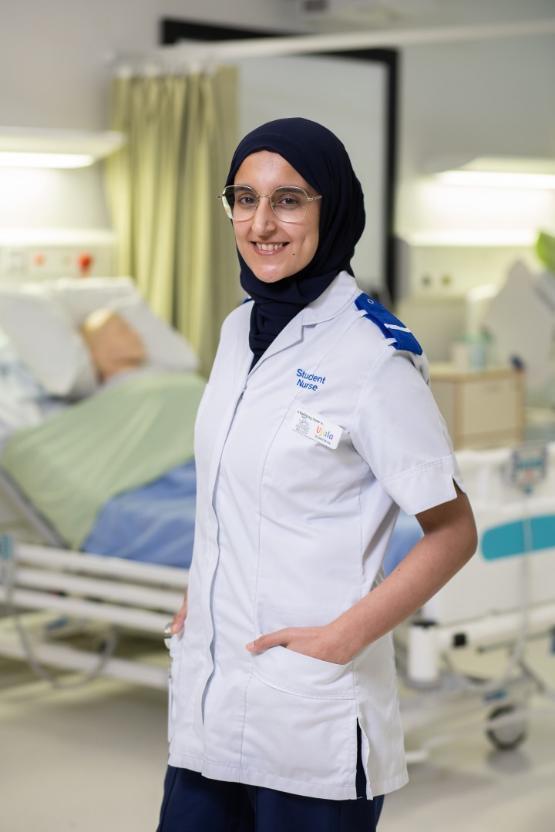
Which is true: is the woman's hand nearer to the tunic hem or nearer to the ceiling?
the tunic hem

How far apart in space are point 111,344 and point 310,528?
2851 millimetres

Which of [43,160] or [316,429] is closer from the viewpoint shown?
[316,429]

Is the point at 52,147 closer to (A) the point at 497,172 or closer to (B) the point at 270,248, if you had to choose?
(A) the point at 497,172

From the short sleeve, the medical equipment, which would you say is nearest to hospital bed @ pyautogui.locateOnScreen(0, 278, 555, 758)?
the medical equipment

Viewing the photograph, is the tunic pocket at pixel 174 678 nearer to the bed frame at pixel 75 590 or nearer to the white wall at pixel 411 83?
the bed frame at pixel 75 590

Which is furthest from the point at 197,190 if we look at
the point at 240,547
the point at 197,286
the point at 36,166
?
the point at 240,547

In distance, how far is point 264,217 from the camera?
5.14 feet

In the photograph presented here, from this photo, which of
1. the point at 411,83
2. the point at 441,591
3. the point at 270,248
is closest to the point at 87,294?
the point at 441,591

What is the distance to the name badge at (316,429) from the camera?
1524mm

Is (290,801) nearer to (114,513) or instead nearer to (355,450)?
(355,450)

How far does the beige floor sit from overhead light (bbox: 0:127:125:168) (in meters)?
2.01

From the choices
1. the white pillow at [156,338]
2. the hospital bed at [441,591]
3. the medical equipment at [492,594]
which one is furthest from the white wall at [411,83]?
the medical equipment at [492,594]

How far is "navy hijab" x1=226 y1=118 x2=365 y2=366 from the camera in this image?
60.9 inches

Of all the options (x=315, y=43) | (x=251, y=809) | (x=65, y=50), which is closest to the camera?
(x=251, y=809)
